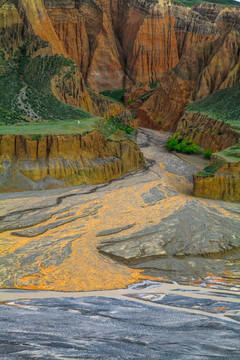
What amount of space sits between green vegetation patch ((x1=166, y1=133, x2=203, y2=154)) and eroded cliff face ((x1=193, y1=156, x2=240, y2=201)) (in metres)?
19.1

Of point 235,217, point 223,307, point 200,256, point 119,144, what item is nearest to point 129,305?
point 223,307

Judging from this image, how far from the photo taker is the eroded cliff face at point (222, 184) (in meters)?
29.5

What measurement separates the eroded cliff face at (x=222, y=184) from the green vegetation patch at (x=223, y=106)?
48.6ft

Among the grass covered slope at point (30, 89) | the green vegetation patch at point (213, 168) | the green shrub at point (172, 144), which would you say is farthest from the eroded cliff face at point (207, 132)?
the grass covered slope at point (30, 89)

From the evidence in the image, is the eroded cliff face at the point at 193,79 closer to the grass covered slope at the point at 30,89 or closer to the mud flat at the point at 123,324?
the grass covered slope at the point at 30,89

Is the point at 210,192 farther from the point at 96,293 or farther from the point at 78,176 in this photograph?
the point at 96,293

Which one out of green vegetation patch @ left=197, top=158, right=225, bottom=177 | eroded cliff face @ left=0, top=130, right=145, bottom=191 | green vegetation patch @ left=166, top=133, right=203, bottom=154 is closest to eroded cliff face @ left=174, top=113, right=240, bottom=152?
green vegetation patch @ left=166, top=133, right=203, bottom=154

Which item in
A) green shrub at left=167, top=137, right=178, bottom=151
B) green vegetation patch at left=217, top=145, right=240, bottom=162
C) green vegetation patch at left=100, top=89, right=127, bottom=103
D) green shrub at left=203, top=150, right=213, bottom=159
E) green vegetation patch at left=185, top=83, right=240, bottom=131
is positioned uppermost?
green vegetation patch at left=185, top=83, right=240, bottom=131

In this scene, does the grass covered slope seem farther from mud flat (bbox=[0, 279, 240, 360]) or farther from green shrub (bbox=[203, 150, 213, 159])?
mud flat (bbox=[0, 279, 240, 360])

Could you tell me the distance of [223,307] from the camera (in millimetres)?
12469

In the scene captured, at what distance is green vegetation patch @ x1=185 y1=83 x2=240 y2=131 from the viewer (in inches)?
1904

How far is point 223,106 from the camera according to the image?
2100 inches

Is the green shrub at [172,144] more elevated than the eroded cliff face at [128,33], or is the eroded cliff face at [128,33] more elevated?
the eroded cliff face at [128,33]

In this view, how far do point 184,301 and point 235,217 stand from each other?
1130 cm
